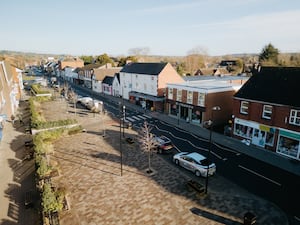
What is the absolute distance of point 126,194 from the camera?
1579 centimetres

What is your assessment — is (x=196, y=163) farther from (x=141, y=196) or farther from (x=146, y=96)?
(x=146, y=96)

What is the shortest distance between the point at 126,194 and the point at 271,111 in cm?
1752

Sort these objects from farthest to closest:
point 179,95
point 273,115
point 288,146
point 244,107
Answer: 1. point 179,95
2. point 244,107
3. point 273,115
4. point 288,146

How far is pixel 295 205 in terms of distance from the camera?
14602 mm

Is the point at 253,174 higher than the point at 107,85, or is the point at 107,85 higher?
the point at 107,85

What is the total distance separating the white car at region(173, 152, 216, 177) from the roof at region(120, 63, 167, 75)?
24.2 m

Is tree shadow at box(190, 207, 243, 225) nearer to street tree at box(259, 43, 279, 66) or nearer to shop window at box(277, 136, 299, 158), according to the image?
shop window at box(277, 136, 299, 158)

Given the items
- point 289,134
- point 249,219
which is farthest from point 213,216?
point 289,134

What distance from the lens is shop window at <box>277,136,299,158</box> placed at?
21.3 m

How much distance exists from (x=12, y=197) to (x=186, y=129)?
21.9 meters

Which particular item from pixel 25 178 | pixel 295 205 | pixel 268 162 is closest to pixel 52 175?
pixel 25 178

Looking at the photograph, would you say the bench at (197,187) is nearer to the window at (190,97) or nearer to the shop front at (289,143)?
the shop front at (289,143)

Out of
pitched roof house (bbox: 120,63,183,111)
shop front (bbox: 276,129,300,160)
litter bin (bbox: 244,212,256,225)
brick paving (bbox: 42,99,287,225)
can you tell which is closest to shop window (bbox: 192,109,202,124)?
pitched roof house (bbox: 120,63,183,111)

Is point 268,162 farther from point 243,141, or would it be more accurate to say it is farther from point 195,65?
point 195,65
